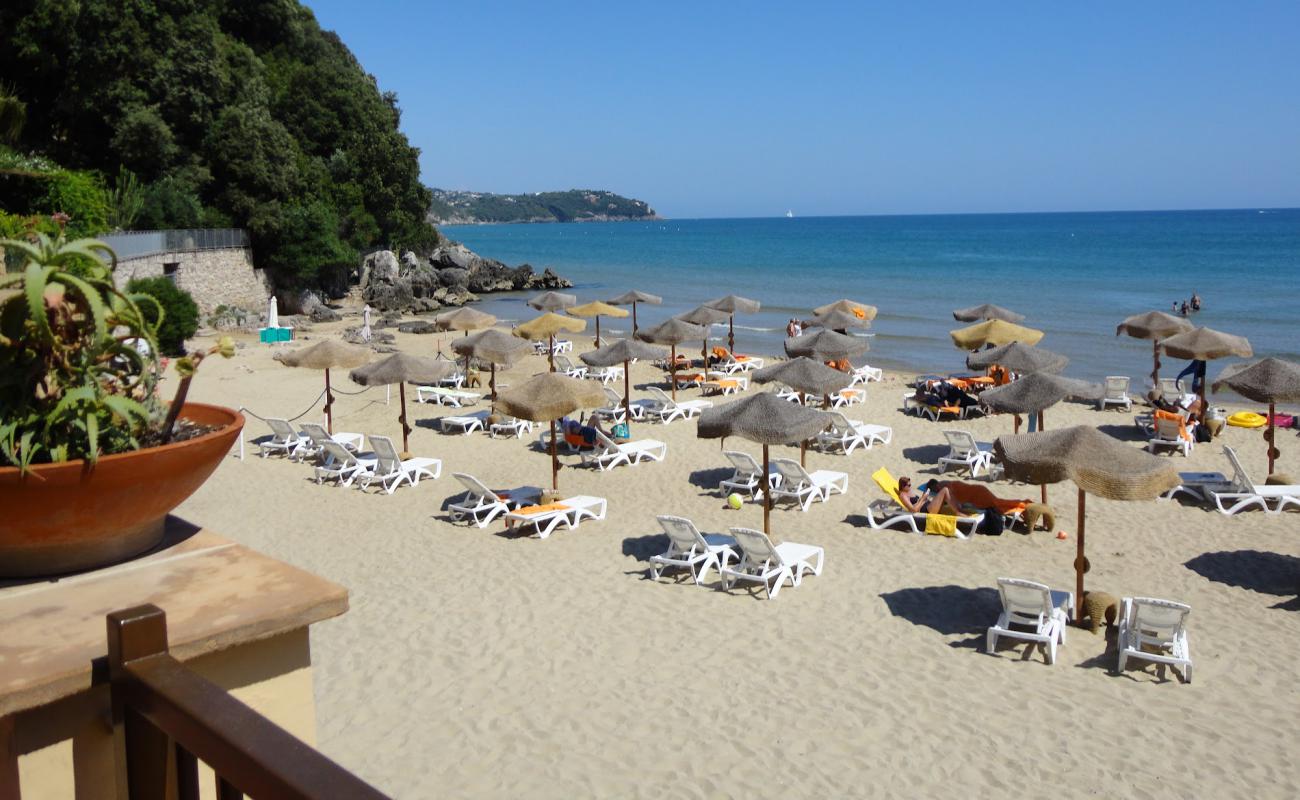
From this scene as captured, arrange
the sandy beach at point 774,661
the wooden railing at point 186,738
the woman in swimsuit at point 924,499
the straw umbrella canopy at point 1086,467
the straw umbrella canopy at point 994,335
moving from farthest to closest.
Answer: the straw umbrella canopy at point 994,335
the woman in swimsuit at point 924,499
the straw umbrella canopy at point 1086,467
the sandy beach at point 774,661
the wooden railing at point 186,738

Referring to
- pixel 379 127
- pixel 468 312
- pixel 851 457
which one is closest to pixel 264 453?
pixel 468 312

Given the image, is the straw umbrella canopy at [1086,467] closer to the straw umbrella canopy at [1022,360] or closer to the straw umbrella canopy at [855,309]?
the straw umbrella canopy at [1022,360]

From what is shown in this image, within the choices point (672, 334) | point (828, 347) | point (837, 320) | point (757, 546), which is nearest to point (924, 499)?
point (757, 546)

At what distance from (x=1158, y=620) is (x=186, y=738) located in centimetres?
836

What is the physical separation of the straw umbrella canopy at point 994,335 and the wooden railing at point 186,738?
18421 mm

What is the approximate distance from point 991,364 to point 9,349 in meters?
15.6

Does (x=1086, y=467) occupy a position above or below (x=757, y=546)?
above

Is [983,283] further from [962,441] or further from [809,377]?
[809,377]

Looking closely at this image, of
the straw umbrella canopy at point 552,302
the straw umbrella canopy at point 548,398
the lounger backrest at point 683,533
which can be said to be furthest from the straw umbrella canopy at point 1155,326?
the straw umbrella canopy at point 552,302

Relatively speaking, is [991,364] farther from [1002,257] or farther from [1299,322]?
[1002,257]

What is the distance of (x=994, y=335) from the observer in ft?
61.6

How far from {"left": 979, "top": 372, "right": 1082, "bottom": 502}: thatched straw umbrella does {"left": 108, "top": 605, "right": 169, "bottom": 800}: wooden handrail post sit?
12.5 m

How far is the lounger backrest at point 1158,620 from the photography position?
8141mm

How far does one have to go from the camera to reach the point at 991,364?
1622cm
